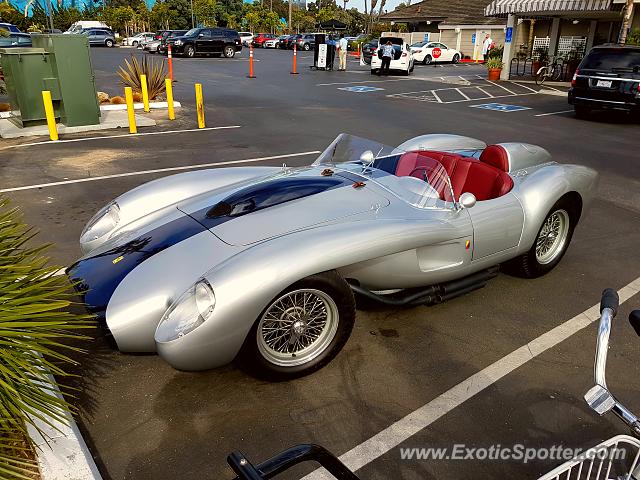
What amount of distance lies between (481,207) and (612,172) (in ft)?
18.9

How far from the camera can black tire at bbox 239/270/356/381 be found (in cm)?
307

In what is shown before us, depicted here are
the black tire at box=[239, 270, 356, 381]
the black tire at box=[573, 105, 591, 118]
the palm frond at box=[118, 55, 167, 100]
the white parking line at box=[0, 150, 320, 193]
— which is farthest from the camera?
the palm frond at box=[118, 55, 167, 100]

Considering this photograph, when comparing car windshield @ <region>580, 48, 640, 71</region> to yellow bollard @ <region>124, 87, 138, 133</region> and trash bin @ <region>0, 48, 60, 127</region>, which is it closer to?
yellow bollard @ <region>124, 87, 138, 133</region>

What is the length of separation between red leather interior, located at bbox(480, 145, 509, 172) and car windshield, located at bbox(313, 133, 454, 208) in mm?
839

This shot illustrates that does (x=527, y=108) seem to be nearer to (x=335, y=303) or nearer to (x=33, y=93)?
(x=33, y=93)

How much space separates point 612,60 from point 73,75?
1231 centimetres

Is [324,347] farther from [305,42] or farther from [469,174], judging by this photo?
[305,42]

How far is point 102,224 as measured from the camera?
13.7 ft

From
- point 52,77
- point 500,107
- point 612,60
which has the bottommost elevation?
point 500,107

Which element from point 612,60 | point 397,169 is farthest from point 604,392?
point 612,60

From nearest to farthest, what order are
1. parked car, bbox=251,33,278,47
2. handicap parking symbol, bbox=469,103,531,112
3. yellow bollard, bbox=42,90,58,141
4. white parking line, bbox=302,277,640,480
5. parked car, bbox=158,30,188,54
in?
white parking line, bbox=302,277,640,480 < yellow bollard, bbox=42,90,58,141 < handicap parking symbol, bbox=469,103,531,112 < parked car, bbox=158,30,188,54 < parked car, bbox=251,33,278,47

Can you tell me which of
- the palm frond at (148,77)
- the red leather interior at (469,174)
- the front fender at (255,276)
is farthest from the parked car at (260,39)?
the front fender at (255,276)

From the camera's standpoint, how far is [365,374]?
11.3 feet

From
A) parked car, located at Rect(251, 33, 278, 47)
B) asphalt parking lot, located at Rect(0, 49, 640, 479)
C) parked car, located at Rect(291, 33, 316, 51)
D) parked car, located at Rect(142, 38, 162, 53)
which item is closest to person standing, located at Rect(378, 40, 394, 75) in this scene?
parked car, located at Rect(142, 38, 162, 53)
